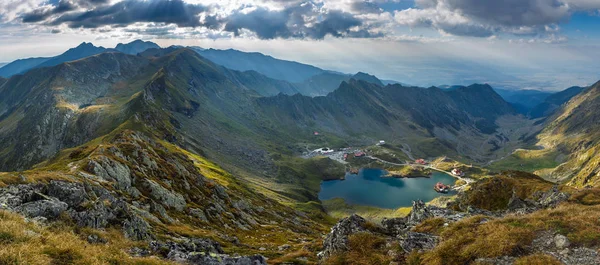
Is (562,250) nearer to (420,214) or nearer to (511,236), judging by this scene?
(511,236)

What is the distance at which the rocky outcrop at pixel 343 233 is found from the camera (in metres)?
34.3

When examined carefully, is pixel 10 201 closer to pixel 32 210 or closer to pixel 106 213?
pixel 32 210

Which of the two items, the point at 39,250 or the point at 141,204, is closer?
the point at 39,250

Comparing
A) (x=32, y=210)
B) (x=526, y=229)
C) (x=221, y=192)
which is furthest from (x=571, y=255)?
(x=221, y=192)

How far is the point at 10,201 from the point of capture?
31.8 metres

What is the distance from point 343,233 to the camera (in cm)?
3762

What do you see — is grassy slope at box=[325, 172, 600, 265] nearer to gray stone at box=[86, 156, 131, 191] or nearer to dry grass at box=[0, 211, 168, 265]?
dry grass at box=[0, 211, 168, 265]

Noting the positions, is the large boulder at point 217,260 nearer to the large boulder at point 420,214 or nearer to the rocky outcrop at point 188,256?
the rocky outcrop at point 188,256

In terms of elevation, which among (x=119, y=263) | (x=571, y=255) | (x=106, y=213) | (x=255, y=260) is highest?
(x=119, y=263)

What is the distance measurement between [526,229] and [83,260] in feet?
106

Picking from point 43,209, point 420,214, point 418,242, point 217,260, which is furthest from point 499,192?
point 43,209

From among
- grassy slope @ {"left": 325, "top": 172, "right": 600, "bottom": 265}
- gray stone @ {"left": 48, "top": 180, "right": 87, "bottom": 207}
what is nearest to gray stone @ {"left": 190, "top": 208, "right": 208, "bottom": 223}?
gray stone @ {"left": 48, "top": 180, "right": 87, "bottom": 207}

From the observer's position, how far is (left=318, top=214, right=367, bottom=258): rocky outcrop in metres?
34.3

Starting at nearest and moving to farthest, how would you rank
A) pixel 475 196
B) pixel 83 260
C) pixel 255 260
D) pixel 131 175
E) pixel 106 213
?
pixel 83 260
pixel 255 260
pixel 106 213
pixel 131 175
pixel 475 196
